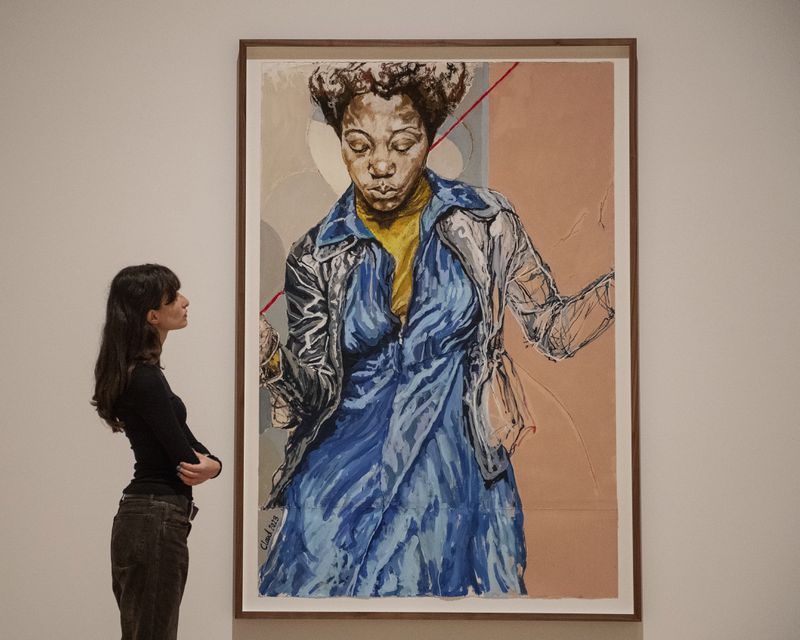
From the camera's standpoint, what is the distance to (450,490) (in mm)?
2406

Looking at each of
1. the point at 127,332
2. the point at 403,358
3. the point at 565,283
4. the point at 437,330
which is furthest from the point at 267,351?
the point at 565,283

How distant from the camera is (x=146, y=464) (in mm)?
1859

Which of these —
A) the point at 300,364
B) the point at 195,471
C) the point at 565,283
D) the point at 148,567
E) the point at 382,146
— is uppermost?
the point at 382,146

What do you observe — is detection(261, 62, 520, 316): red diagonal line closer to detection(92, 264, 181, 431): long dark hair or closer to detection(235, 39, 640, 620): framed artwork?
detection(235, 39, 640, 620): framed artwork

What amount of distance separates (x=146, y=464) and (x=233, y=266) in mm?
774

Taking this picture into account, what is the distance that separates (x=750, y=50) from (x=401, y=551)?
5.90 feet

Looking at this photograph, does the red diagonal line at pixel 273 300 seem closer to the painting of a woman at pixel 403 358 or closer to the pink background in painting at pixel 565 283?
the painting of a woman at pixel 403 358

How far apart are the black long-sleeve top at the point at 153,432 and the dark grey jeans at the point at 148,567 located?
42 mm

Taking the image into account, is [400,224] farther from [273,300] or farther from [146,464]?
[146,464]

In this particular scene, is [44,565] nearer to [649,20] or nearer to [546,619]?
[546,619]

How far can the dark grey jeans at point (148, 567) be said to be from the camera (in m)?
1.79

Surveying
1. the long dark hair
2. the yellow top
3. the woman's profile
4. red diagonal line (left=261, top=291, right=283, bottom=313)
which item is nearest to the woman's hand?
the woman's profile

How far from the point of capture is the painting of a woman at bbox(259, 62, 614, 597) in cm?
240

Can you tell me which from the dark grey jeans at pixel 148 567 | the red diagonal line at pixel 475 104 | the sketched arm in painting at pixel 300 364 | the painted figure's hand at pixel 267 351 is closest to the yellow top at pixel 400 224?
the red diagonal line at pixel 475 104
